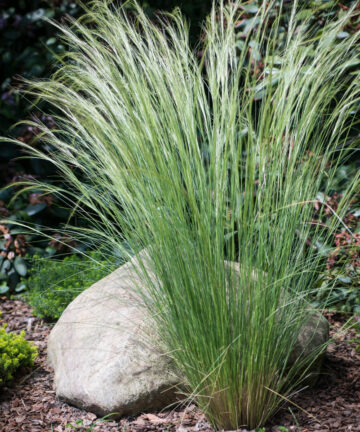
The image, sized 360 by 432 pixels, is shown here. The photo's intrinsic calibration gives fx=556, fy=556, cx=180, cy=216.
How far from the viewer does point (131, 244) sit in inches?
83.2

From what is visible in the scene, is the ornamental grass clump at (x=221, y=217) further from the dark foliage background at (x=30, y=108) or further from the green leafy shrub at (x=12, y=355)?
the dark foliage background at (x=30, y=108)

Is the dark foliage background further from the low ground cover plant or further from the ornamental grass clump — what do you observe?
the ornamental grass clump

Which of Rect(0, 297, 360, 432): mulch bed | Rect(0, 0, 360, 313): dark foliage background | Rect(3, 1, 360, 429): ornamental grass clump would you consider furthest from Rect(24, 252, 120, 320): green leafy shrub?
Rect(3, 1, 360, 429): ornamental grass clump

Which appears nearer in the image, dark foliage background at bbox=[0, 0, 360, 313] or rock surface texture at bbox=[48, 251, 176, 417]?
rock surface texture at bbox=[48, 251, 176, 417]

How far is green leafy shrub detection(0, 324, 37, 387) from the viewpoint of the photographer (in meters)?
2.58

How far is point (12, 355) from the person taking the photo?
104 inches

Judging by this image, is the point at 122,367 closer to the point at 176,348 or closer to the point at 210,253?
the point at 176,348

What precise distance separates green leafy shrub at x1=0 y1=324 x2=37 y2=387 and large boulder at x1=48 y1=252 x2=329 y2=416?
0.53 ft

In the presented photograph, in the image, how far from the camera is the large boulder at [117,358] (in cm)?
231

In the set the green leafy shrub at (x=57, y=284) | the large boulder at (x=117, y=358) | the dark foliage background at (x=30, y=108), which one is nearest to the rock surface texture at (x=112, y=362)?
the large boulder at (x=117, y=358)

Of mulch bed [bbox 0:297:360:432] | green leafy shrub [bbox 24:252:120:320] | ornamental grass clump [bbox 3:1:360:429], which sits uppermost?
ornamental grass clump [bbox 3:1:360:429]

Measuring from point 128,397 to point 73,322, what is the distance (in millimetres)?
460

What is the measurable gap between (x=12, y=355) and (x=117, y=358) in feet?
2.02

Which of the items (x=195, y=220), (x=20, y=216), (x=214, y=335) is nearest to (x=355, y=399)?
(x=214, y=335)
